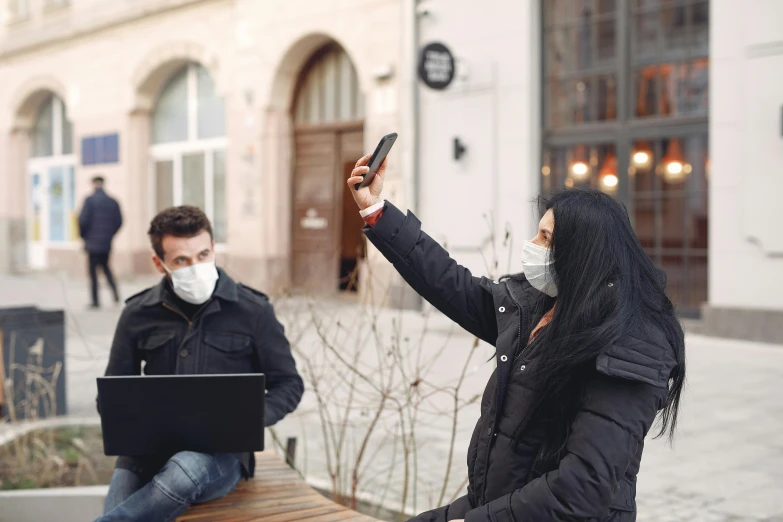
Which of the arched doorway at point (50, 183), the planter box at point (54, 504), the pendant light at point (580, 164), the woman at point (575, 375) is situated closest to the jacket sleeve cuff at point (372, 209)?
the woman at point (575, 375)

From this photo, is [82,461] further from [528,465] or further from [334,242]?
[334,242]

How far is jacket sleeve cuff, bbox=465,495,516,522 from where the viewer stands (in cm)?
221

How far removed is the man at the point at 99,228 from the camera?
14.4 m

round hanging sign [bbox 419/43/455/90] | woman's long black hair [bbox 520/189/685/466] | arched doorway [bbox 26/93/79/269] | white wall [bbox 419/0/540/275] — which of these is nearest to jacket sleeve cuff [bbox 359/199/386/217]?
woman's long black hair [bbox 520/189/685/466]

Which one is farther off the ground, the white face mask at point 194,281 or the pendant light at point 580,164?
the pendant light at point 580,164

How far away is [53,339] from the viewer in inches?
257

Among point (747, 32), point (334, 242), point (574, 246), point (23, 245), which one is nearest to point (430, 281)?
point (574, 246)

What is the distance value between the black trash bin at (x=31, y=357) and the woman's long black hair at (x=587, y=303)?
14.9 ft

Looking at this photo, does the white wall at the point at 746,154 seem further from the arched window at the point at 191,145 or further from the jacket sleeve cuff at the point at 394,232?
the arched window at the point at 191,145

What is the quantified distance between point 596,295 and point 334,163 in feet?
45.4

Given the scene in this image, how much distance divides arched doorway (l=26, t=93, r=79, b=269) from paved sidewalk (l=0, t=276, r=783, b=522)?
1420 cm

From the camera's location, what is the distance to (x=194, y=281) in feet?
11.7

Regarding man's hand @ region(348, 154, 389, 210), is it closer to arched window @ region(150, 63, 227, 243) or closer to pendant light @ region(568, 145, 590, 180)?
pendant light @ region(568, 145, 590, 180)

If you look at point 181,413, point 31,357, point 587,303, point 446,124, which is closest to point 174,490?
point 181,413
